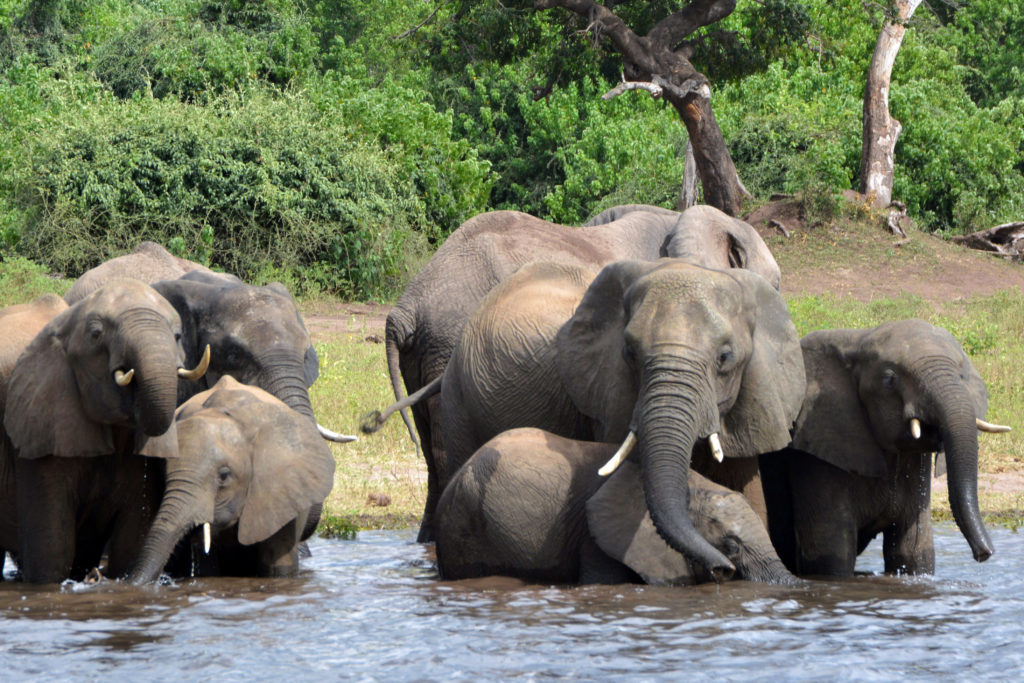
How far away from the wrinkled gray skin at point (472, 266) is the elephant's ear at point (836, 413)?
1.73m

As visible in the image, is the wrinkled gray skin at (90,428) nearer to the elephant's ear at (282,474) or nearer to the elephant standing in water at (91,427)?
the elephant standing in water at (91,427)

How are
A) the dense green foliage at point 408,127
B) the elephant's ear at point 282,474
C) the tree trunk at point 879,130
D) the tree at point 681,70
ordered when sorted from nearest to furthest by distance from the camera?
1. the elephant's ear at point 282,474
2. the dense green foliage at point 408,127
3. the tree at point 681,70
4. the tree trunk at point 879,130

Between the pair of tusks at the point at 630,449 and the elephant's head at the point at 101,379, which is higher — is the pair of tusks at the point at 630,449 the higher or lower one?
the lower one

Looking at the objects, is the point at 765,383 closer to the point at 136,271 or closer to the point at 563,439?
the point at 563,439

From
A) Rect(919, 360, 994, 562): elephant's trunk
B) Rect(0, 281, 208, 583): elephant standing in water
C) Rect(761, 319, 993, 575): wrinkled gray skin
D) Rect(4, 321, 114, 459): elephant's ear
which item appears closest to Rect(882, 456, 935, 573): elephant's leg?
Rect(761, 319, 993, 575): wrinkled gray skin

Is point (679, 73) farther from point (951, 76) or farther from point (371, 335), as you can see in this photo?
point (951, 76)

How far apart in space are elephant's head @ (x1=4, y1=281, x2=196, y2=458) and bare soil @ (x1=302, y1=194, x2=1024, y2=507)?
10.7 metres

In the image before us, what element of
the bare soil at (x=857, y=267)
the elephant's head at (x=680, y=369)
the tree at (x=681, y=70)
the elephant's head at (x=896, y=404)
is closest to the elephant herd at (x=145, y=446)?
the elephant's head at (x=680, y=369)

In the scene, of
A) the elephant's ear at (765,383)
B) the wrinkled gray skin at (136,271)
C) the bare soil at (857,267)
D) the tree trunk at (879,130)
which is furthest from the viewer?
the tree trunk at (879,130)

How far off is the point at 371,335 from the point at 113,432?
390 inches

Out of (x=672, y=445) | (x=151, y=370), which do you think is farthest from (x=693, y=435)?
(x=151, y=370)

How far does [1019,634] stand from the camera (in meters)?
5.79

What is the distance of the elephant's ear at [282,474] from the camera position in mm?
6648

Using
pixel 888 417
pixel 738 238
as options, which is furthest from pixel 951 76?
pixel 888 417
